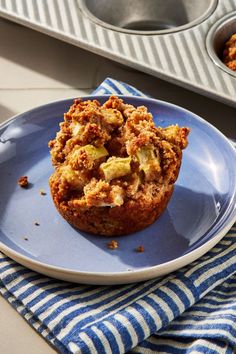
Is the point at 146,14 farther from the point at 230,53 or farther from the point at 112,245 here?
the point at 112,245

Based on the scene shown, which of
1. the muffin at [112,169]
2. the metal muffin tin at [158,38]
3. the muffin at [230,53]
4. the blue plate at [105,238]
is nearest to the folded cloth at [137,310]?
the blue plate at [105,238]

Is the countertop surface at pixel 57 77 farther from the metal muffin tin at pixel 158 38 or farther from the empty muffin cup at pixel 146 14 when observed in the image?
the empty muffin cup at pixel 146 14

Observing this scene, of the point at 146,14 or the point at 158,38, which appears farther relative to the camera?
the point at 146,14

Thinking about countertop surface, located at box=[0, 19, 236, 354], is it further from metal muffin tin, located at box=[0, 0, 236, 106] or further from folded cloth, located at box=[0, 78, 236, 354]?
folded cloth, located at box=[0, 78, 236, 354]

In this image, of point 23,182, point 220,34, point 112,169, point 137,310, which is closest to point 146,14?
point 220,34

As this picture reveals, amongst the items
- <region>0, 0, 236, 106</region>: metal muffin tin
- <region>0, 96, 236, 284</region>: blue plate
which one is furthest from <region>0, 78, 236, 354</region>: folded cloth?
<region>0, 0, 236, 106</region>: metal muffin tin
